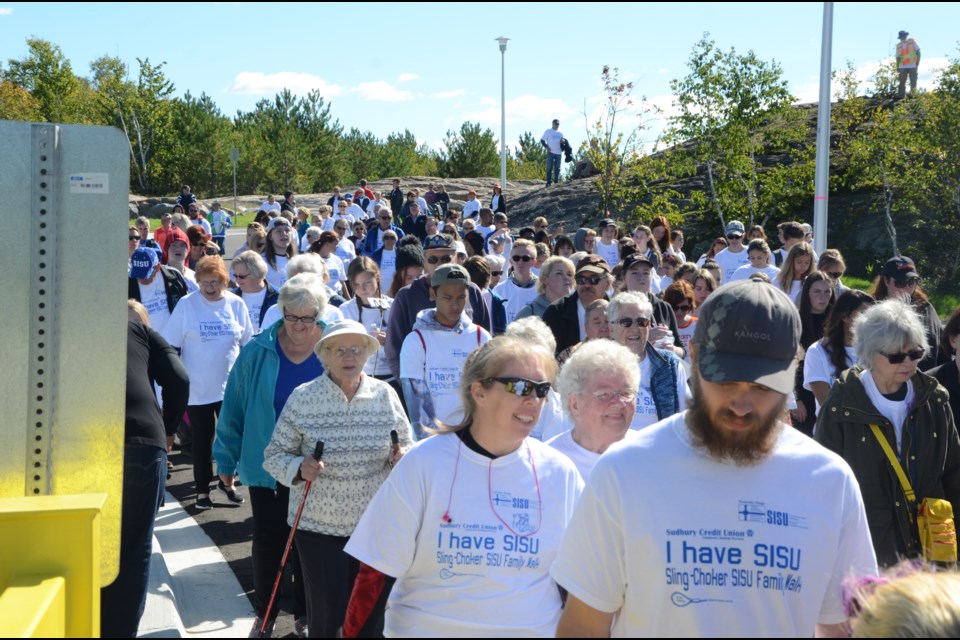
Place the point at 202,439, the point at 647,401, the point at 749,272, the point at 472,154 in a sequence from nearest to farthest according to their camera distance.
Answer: the point at 647,401, the point at 202,439, the point at 749,272, the point at 472,154

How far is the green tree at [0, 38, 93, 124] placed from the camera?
56375mm

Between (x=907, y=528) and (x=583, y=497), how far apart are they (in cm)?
276

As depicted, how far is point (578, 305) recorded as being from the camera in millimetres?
7668

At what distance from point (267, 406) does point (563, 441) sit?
2.02 m

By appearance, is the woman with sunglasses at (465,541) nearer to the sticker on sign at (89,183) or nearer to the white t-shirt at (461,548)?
the white t-shirt at (461,548)

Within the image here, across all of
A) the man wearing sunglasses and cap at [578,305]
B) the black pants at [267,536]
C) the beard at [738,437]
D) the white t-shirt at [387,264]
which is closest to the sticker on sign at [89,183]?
the beard at [738,437]

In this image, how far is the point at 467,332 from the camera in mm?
6547

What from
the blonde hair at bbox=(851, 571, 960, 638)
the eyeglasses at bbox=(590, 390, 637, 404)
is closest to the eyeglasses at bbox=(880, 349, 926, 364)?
the eyeglasses at bbox=(590, 390, 637, 404)

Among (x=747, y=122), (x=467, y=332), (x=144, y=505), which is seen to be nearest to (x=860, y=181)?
(x=747, y=122)

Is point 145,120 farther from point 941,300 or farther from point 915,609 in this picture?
point 915,609

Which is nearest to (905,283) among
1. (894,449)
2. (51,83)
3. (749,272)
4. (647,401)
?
(749,272)

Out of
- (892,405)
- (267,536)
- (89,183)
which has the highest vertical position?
(89,183)

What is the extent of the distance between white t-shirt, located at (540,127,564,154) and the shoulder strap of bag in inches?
1154

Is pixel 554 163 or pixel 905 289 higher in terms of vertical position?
pixel 554 163
